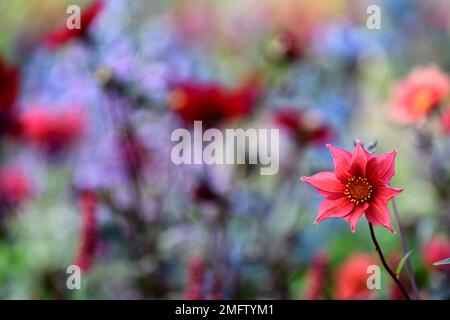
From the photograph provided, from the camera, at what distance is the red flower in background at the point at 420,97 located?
1000 millimetres

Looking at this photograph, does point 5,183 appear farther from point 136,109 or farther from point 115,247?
point 136,109

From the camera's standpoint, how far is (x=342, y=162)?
1.88 feet

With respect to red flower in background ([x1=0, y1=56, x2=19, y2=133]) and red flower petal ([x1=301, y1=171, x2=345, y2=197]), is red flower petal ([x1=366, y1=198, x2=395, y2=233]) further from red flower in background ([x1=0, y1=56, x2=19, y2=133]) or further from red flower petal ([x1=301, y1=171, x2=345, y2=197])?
red flower in background ([x1=0, y1=56, x2=19, y2=133])

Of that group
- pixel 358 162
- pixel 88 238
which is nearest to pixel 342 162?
pixel 358 162

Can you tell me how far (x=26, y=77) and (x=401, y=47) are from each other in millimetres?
746

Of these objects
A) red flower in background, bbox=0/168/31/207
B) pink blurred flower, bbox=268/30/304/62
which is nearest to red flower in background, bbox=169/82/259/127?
pink blurred flower, bbox=268/30/304/62

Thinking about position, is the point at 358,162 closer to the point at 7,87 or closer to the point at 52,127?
the point at 7,87

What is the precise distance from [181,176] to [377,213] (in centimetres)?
70

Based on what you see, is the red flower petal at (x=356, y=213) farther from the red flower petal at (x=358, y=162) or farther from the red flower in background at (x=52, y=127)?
the red flower in background at (x=52, y=127)

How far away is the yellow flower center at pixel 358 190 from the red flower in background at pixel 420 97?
459mm

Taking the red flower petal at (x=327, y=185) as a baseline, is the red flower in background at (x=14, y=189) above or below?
above

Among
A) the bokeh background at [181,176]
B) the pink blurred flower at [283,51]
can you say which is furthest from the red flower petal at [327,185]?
the pink blurred flower at [283,51]

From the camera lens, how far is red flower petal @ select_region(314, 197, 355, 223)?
562 millimetres
